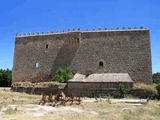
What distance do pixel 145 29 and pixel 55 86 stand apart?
1293 cm

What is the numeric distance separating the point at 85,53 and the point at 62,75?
4.31 metres

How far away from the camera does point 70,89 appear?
2428cm

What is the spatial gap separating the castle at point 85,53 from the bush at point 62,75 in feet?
3.76

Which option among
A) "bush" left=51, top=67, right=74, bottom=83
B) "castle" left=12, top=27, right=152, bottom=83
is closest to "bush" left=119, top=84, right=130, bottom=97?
"castle" left=12, top=27, right=152, bottom=83

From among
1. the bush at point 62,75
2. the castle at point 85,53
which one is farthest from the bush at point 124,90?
the bush at point 62,75

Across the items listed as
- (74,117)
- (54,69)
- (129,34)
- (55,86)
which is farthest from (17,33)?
(74,117)

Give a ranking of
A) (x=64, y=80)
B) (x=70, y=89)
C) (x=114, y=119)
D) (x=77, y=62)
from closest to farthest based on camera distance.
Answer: (x=114, y=119) < (x=70, y=89) < (x=64, y=80) < (x=77, y=62)

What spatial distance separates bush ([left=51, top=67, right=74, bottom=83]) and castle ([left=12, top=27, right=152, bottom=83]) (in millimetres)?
1147

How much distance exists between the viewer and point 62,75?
93.4 ft

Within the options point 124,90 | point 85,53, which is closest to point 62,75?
point 85,53

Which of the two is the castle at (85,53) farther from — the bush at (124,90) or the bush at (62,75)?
the bush at (124,90)

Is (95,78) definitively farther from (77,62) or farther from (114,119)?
(114,119)

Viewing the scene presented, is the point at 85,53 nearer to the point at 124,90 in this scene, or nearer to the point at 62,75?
the point at 62,75

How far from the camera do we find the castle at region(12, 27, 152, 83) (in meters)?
28.1
